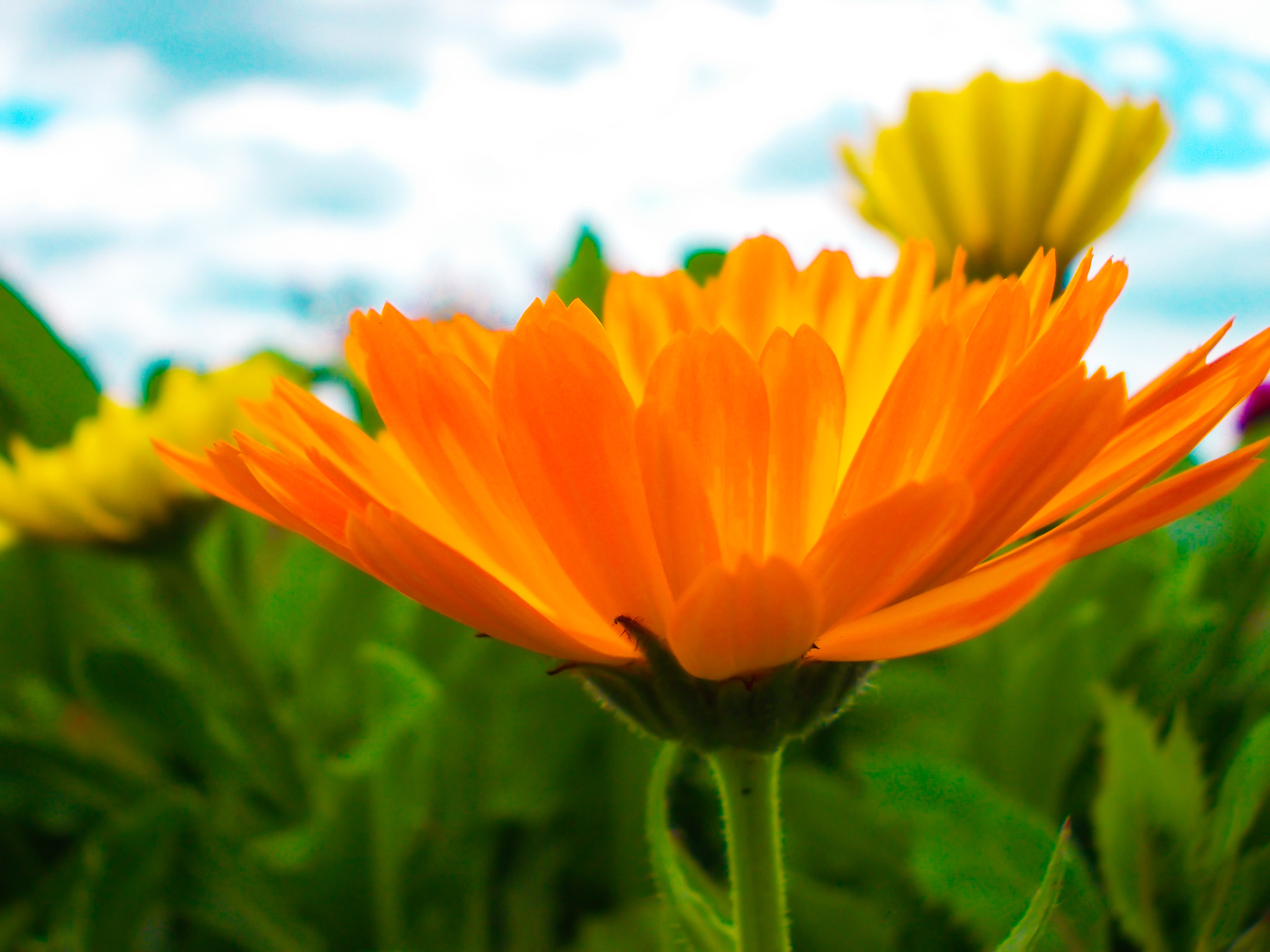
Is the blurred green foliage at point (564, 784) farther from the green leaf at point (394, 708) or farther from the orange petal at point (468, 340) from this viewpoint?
the orange petal at point (468, 340)

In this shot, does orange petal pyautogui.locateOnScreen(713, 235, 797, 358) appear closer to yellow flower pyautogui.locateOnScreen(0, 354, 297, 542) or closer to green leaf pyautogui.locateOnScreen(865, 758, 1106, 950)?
green leaf pyautogui.locateOnScreen(865, 758, 1106, 950)

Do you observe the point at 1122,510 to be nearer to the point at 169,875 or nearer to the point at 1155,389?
the point at 1155,389

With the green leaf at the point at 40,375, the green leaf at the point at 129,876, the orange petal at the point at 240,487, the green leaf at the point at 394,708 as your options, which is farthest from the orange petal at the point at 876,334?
the green leaf at the point at 40,375

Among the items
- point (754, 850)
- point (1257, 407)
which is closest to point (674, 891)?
point (754, 850)

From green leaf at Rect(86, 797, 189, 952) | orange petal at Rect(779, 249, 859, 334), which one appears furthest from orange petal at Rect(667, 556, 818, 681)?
green leaf at Rect(86, 797, 189, 952)

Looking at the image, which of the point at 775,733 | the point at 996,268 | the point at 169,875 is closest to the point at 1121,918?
the point at 775,733

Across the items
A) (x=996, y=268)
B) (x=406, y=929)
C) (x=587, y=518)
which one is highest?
(x=996, y=268)
